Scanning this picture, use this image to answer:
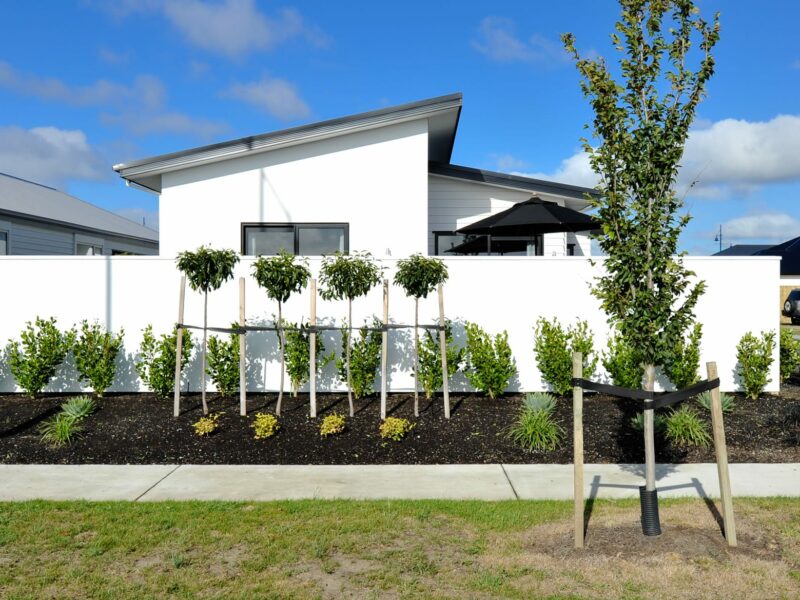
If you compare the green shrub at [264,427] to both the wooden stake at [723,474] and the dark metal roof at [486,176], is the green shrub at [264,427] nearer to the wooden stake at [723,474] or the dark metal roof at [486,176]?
the wooden stake at [723,474]

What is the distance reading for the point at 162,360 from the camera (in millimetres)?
10250

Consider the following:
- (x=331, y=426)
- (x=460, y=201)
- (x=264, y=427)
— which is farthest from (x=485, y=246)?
(x=264, y=427)

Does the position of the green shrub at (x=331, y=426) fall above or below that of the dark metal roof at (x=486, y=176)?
below

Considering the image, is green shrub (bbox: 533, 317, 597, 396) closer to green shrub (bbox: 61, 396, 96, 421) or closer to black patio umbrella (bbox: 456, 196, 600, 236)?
black patio umbrella (bbox: 456, 196, 600, 236)

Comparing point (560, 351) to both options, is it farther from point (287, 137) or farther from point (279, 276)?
point (287, 137)

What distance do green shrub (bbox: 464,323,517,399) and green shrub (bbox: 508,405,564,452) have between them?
1.87 m

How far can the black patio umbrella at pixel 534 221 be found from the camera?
11906 mm

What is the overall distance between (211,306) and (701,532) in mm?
7669

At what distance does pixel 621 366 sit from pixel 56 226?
17.0m

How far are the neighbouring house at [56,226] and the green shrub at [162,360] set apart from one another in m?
9.96

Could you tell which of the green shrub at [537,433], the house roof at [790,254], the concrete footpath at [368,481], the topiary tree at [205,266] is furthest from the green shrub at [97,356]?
the house roof at [790,254]

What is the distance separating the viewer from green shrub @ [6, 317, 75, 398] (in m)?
10.4

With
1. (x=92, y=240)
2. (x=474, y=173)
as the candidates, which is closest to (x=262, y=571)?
(x=474, y=173)

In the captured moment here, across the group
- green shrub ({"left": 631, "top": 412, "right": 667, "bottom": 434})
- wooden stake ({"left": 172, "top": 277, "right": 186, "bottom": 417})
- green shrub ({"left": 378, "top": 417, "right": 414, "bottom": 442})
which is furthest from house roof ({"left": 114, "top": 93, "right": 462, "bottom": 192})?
green shrub ({"left": 631, "top": 412, "right": 667, "bottom": 434})
